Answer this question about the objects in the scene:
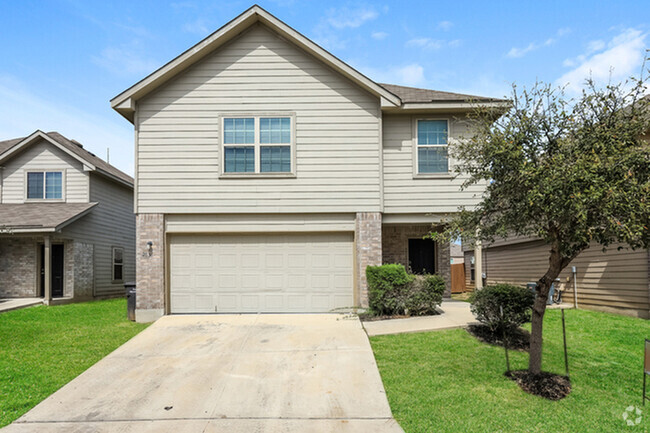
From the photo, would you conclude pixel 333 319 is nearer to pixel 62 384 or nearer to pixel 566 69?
pixel 62 384

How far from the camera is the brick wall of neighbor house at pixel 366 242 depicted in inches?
423

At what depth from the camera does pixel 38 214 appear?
15828 millimetres

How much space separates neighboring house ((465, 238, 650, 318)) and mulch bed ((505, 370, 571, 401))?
4.55 m

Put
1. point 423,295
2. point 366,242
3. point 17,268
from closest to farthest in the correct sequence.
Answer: point 423,295 → point 366,242 → point 17,268

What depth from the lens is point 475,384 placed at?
6.09 m

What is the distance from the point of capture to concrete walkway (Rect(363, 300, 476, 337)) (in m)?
8.63

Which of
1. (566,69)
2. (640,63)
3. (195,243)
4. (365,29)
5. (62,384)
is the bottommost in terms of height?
(62,384)

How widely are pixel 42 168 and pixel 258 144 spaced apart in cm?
1180

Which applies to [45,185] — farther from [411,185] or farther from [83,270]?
[411,185]

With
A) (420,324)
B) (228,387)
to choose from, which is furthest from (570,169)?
(228,387)

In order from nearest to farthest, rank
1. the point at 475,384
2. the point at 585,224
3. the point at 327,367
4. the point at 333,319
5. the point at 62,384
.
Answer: the point at 585,224
the point at 475,384
the point at 62,384
the point at 327,367
the point at 333,319

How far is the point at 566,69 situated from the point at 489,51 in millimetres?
2999

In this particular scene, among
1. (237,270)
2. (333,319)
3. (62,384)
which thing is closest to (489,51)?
(333,319)

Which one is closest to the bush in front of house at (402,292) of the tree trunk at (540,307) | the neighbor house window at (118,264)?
the tree trunk at (540,307)
